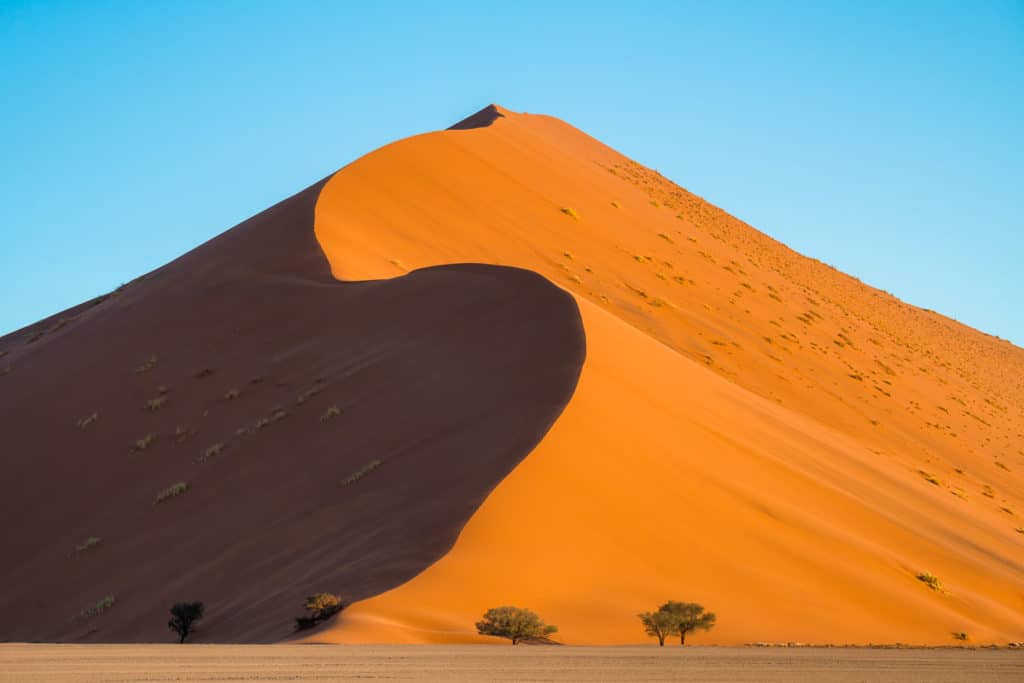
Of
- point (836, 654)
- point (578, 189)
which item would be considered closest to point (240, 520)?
point (836, 654)

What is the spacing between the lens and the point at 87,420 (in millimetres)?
21609

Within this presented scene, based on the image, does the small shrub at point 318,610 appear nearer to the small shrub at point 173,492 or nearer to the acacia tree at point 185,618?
the acacia tree at point 185,618

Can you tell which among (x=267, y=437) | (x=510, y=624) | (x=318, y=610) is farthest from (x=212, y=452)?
(x=510, y=624)

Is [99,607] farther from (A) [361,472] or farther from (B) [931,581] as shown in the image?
(B) [931,581]

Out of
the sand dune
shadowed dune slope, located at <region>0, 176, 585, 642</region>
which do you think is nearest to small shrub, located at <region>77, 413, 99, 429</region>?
shadowed dune slope, located at <region>0, 176, 585, 642</region>

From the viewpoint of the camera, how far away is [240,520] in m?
15.5

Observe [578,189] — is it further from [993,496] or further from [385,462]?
[385,462]

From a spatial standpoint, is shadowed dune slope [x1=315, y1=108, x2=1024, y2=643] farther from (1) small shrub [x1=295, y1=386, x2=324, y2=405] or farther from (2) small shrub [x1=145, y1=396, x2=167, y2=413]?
(2) small shrub [x1=145, y1=396, x2=167, y2=413]

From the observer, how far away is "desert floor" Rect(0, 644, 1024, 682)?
322 inches

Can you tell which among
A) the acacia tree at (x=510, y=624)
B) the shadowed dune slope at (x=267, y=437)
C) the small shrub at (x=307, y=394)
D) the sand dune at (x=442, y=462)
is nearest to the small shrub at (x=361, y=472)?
the shadowed dune slope at (x=267, y=437)

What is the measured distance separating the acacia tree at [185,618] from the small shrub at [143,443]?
7849 millimetres

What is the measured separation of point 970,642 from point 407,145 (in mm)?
24629

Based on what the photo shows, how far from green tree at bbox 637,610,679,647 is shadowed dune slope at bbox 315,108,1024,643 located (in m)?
0.25

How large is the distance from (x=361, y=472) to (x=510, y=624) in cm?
496
